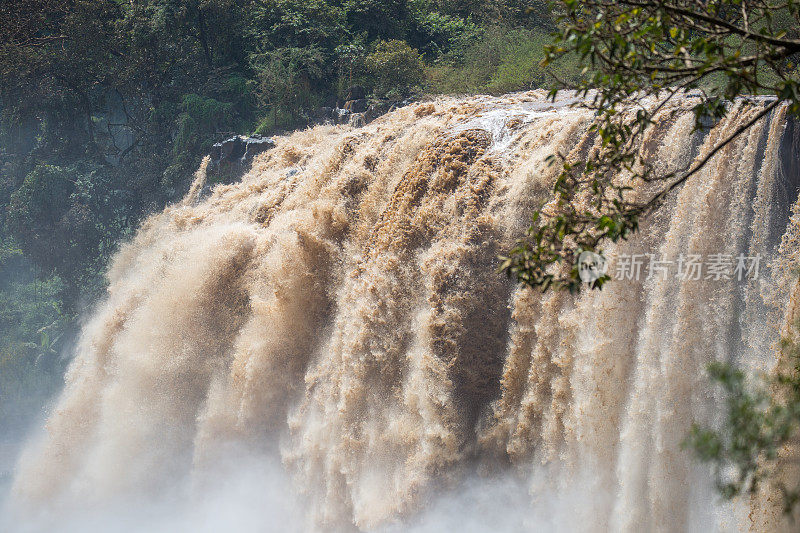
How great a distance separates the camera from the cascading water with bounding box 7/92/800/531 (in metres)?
4.80

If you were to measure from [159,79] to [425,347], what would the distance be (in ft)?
41.5

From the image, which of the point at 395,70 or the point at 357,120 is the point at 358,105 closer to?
the point at 357,120

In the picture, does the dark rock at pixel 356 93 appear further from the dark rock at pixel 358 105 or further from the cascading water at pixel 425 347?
the cascading water at pixel 425 347

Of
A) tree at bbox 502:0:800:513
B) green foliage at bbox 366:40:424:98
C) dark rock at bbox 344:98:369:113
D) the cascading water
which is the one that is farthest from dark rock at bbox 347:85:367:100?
tree at bbox 502:0:800:513

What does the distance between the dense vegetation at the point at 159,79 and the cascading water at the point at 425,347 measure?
455 centimetres

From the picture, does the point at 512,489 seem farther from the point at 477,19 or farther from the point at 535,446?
the point at 477,19

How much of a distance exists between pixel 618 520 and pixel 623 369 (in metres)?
1.07

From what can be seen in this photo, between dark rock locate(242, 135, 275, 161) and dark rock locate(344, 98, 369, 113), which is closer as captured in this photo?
dark rock locate(242, 135, 275, 161)

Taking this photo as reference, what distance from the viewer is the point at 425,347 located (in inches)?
255

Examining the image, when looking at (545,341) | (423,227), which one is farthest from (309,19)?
(545,341)

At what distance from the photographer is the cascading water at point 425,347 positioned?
4.80 meters

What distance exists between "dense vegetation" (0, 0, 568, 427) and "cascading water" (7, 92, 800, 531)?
14.9 ft

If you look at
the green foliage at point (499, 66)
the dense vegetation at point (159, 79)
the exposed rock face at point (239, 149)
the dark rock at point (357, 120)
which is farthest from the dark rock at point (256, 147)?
the green foliage at point (499, 66)

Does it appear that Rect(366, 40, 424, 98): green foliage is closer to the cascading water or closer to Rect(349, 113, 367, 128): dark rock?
Rect(349, 113, 367, 128): dark rock
